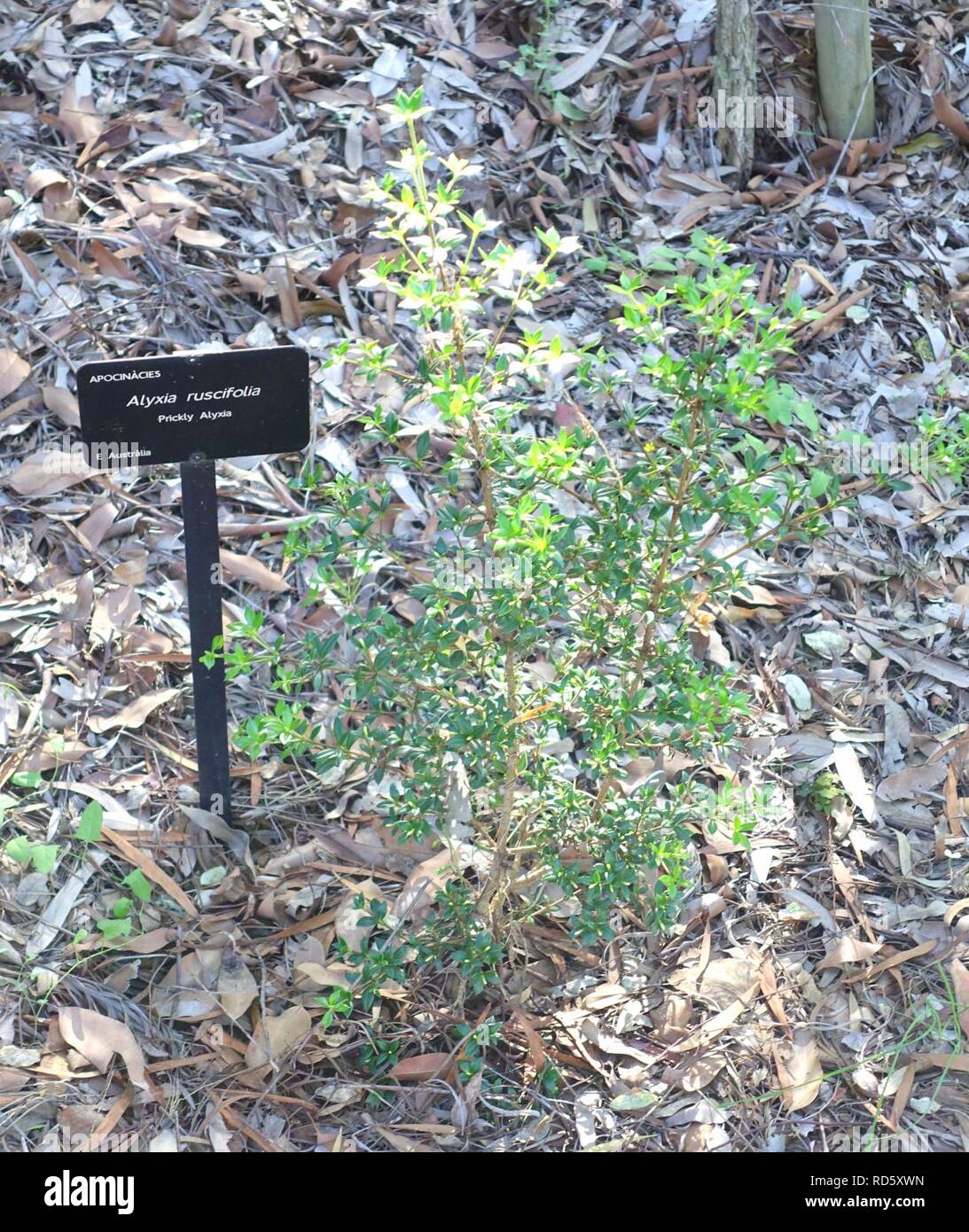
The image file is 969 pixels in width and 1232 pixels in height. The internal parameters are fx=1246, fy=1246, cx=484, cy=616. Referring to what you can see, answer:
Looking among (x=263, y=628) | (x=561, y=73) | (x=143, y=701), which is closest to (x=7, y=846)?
(x=143, y=701)

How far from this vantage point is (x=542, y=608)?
2283 millimetres

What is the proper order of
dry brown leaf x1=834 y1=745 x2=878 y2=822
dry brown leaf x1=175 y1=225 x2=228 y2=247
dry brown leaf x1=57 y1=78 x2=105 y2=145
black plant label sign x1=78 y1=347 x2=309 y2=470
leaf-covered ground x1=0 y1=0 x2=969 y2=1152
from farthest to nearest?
1. dry brown leaf x1=57 y1=78 x2=105 y2=145
2. dry brown leaf x1=175 y1=225 x2=228 y2=247
3. dry brown leaf x1=834 y1=745 x2=878 y2=822
4. leaf-covered ground x1=0 y1=0 x2=969 y2=1152
5. black plant label sign x1=78 y1=347 x2=309 y2=470

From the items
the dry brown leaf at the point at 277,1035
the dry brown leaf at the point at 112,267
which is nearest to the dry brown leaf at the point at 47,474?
the dry brown leaf at the point at 112,267

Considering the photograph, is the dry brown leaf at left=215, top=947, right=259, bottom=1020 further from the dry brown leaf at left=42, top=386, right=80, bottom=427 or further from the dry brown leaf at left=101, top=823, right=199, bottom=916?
the dry brown leaf at left=42, top=386, right=80, bottom=427

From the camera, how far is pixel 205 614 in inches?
111

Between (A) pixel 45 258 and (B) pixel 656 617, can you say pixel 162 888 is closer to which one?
(B) pixel 656 617

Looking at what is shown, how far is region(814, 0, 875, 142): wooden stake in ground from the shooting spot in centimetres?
444

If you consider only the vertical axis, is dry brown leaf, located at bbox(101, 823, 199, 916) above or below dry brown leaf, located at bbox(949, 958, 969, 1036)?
above

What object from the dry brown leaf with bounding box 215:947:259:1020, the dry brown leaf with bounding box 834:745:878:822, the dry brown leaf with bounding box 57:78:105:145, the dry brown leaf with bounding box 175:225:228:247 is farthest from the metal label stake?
the dry brown leaf with bounding box 57:78:105:145

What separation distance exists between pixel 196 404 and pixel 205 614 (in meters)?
0.47

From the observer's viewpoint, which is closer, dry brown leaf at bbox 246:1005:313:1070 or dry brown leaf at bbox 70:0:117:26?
dry brown leaf at bbox 246:1005:313:1070

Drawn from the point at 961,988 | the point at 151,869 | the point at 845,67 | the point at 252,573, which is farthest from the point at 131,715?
the point at 845,67

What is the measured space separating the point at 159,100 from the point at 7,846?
2690 mm

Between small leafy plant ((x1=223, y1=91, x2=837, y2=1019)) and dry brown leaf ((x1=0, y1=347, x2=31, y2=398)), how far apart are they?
3.88 ft
